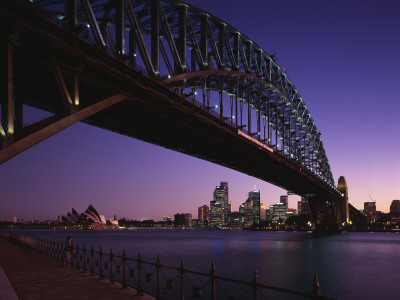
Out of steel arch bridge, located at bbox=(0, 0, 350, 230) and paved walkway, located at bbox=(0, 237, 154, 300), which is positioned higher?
steel arch bridge, located at bbox=(0, 0, 350, 230)

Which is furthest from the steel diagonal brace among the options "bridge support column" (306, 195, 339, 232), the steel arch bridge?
"bridge support column" (306, 195, 339, 232)

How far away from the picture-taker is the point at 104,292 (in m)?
12.2

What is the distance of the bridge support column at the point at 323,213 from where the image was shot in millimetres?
106625

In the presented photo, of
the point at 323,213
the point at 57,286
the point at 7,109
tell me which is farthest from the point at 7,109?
the point at 323,213

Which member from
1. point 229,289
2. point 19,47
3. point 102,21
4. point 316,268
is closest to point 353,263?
point 316,268

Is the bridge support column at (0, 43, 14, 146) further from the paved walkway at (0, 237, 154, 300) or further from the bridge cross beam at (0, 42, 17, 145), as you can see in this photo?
the paved walkway at (0, 237, 154, 300)

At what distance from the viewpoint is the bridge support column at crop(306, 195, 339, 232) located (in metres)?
107

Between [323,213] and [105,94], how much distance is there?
10027 centimetres

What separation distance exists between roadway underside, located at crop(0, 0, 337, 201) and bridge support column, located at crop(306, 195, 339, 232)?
59.8 meters

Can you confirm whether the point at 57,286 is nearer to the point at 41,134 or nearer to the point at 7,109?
the point at 41,134

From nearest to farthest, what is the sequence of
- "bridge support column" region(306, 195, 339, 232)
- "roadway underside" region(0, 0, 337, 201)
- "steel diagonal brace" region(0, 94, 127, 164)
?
"steel diagonal brace" region(0, 94, 127, 164) → "roadway underside" region(0, 0, 337, 201) → "bridge support column" region(306, 195, 339, 232)

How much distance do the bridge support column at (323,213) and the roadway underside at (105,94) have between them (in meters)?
59.8

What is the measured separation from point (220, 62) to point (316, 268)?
22.1 meters

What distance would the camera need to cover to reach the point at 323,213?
11181 centimetres
